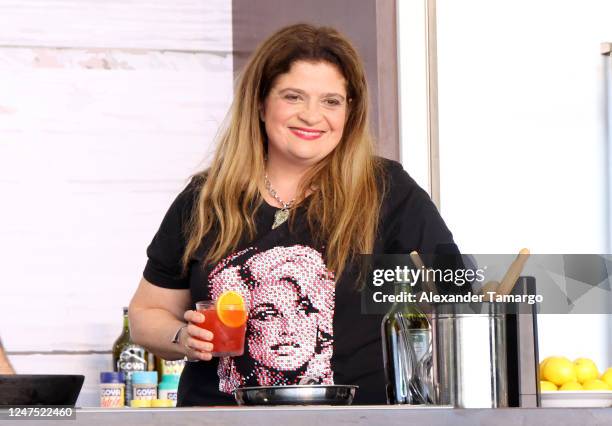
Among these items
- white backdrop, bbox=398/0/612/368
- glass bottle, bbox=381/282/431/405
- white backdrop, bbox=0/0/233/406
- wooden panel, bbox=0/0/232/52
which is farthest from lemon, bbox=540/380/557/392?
wooden panel, bbox=0/0/232/52

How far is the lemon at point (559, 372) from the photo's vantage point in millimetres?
1700

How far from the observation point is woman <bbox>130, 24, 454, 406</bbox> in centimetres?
197

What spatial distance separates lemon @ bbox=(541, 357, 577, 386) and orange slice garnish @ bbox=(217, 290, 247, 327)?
468mm

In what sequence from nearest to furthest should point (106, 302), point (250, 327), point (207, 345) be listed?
point (207, 345) < point (250, 327) < point (106, 302)

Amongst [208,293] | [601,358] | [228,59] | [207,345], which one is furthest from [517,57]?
[207,345]

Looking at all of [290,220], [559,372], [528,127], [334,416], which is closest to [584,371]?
[559,372]

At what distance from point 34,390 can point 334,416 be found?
1.17 feet

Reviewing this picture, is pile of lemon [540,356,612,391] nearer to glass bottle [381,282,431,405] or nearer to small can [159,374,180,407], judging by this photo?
glass bottle [381,282,431,405]

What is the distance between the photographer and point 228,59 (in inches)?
139

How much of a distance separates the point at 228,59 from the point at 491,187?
1.05 meters

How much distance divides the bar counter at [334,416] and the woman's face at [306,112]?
1.01 meters

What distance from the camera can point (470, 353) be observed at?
1291 mm

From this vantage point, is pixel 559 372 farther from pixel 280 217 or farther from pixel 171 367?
pixel 171 367

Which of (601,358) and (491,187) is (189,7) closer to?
(491,187)
